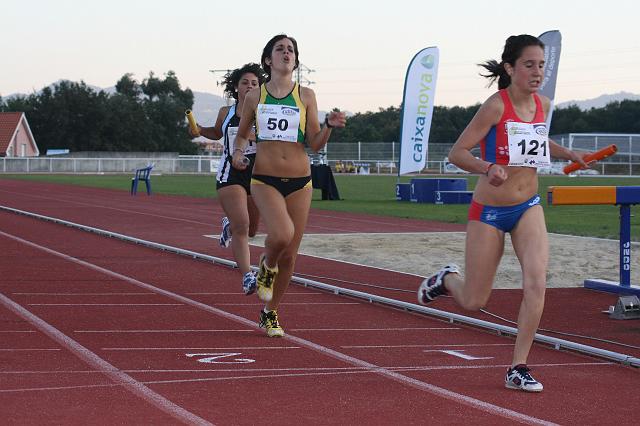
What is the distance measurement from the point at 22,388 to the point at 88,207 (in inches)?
931

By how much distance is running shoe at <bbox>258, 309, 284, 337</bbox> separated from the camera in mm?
8137

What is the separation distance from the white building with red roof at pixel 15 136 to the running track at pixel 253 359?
9086 centimetres

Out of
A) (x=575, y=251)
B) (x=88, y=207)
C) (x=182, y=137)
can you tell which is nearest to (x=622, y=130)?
(x=182, y=137)

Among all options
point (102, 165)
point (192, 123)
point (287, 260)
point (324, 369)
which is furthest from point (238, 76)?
point (102, 165)

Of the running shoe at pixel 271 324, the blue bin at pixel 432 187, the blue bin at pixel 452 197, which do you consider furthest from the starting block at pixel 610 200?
the blue bin at pixel 432 187

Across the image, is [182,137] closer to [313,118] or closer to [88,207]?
[88,207]

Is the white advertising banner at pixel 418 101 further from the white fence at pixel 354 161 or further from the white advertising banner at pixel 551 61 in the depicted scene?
the white fence at pixel 354 161

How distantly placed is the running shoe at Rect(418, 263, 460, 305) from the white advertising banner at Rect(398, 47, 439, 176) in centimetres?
2343

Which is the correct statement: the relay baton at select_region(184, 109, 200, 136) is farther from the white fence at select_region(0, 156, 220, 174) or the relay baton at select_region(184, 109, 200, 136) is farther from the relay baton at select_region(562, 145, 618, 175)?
the white fence at select_region(0, 156, 220, 174)

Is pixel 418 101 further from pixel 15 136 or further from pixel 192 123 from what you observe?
pixel 15 136

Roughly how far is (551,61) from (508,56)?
16827 millimetres

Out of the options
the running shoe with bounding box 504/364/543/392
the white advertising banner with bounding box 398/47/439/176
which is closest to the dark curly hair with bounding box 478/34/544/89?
the running shoe with bounding box 504/364/543/392

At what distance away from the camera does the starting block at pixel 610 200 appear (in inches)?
365

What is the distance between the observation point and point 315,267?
13617mm
